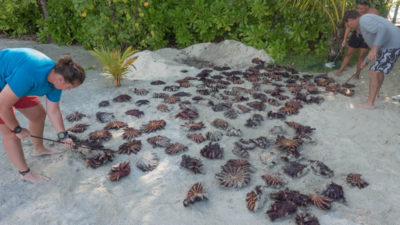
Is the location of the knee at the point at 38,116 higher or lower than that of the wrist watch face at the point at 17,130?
lower

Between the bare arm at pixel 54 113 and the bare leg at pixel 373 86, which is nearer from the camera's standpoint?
the bare arm at pixel 54 113

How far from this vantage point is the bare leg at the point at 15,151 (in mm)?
2348

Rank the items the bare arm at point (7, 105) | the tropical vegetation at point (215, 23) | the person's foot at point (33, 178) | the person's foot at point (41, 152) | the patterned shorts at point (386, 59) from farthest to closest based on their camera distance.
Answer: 1. the tropical vegetation at point (215, 23)
2. the patterned shorts at point (386, 59)
3. the person's foot at point (41, 152)
4. the person's foot at point (33, 178)
5. the bare arm at point (7, 105)

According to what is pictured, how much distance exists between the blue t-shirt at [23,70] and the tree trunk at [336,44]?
5.94m

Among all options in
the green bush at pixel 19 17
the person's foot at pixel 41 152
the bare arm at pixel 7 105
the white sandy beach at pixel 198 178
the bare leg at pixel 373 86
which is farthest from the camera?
the green bush at pixel 19 17

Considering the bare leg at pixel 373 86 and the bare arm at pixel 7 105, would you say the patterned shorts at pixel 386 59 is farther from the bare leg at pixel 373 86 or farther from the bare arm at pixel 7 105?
the bare arm at pixel 7 105

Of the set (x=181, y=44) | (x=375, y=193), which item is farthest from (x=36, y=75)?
(x=181, y=44)

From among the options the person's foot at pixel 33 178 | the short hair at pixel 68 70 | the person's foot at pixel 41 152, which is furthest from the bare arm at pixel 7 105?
the person's foot at pixel 41 152

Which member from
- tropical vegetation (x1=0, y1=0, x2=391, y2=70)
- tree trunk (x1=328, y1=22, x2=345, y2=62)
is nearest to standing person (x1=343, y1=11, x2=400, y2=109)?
tropical vegetation (x1=0, y1=0, x2=391, y2=70)

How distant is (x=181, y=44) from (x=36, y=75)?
18.9 ft

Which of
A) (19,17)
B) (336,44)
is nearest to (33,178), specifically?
(336,44)

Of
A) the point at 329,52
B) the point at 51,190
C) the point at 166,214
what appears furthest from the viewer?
the point at 329,52

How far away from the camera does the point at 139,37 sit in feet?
22.7

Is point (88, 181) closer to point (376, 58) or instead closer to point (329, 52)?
point (376, 58)
